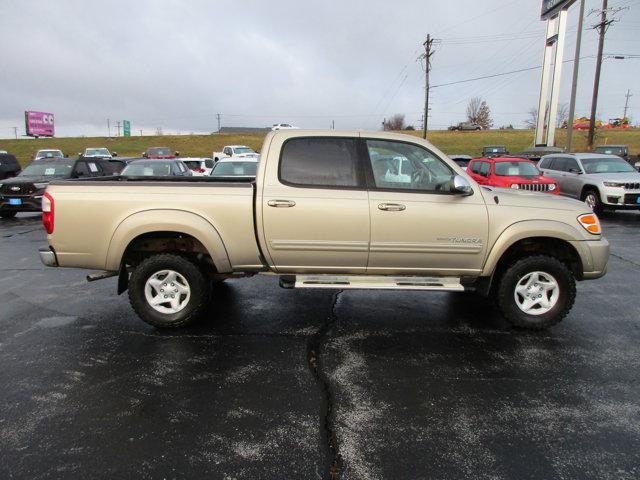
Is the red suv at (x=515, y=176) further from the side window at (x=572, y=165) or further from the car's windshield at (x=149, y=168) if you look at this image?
the car's windshield at (x=149, y=168)

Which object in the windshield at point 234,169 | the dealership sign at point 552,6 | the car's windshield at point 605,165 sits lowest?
the windshield at point 234,169

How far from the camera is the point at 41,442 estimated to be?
283 cm

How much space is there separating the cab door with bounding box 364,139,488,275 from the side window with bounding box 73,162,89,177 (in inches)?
465

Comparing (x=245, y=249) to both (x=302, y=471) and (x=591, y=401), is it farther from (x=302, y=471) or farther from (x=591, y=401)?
(x=591, y=401)

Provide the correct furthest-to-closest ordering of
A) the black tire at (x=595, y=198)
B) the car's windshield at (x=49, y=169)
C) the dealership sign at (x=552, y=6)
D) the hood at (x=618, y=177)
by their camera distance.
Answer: the dealership sign at (x=552, y=6) < the car's windshield at (x=49, y=169) < the black tire at (x=595, y=198) < the hood at (x=618, y=177)

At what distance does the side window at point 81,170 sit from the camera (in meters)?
13.4

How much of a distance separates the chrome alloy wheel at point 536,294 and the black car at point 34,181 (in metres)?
11.5

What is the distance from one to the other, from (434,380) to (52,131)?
82.2 meters

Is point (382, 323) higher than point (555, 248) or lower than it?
lower

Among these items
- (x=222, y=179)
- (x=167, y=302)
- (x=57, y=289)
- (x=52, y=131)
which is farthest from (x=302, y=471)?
(x=52, y=131)

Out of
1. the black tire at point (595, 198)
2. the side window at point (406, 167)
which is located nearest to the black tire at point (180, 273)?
the side window at point (406, 167)

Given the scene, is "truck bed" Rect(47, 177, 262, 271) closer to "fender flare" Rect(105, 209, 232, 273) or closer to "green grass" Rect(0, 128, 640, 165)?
"fender flare" Rect(105, 209, 232, 273)

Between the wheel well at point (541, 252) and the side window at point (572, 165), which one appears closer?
the wheel well at point (541, 252)

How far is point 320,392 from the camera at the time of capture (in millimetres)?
3398
